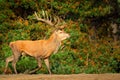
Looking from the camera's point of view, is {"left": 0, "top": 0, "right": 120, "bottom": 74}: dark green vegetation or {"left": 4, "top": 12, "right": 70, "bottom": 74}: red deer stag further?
{"left": 0, "top": 0, "right": 120, "bottom": 74}: dark green vegetation

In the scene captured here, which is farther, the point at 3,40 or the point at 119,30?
the point at 119,30

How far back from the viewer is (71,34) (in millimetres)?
19219

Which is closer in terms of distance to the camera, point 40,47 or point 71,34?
point 40,47

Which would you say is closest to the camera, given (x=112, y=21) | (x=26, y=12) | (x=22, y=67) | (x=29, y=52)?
(x=29, y=52)

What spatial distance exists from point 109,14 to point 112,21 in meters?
1.06

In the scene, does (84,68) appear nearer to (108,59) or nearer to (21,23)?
(108,59)

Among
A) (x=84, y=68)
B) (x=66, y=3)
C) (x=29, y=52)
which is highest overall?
(x=66, y=3)

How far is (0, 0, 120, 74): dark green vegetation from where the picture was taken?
708 inches

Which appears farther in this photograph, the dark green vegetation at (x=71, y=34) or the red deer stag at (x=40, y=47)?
the dark green vegetation at (x=71, y=34)

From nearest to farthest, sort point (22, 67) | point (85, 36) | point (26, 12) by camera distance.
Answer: point (22, 67)
point (85, 36)
point (26, 12)

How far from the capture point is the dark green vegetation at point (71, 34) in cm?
1798

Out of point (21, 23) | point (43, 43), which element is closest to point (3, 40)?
point (21, 23)

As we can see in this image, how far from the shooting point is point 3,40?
19312 millimetres

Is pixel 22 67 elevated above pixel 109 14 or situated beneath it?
situated beneath
